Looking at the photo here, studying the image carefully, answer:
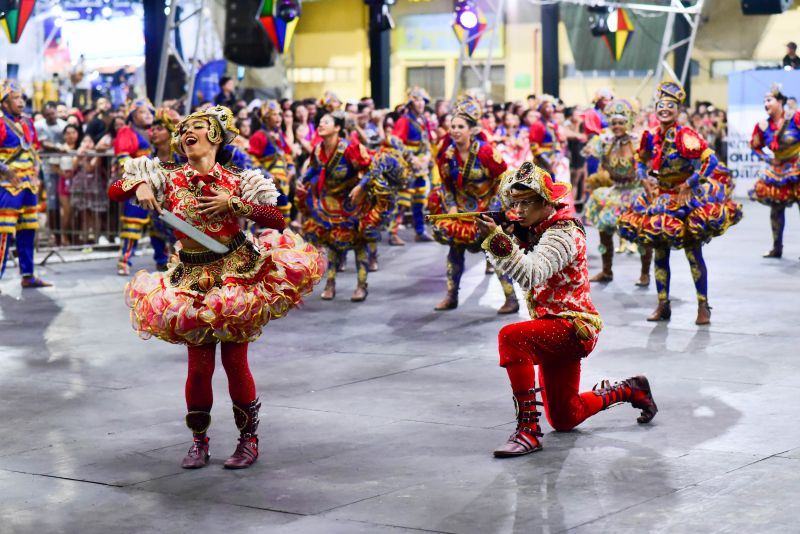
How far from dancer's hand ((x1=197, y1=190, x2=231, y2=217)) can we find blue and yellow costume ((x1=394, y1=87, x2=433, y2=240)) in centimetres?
1185

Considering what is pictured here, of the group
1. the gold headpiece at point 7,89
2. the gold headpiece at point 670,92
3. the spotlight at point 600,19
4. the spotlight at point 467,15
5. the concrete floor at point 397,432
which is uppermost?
the spotlight at point 600,19

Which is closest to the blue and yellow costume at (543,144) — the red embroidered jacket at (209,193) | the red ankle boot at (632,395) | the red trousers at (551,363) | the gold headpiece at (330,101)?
the gold headpiece at (330,101)

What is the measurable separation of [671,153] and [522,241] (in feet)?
12.5

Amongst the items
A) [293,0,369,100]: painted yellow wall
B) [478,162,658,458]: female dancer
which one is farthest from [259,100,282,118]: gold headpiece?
[293,0,369,100]: painted yellow wall

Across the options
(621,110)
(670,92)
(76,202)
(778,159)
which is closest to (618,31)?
(778,159)

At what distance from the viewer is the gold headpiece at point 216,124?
6.48 m

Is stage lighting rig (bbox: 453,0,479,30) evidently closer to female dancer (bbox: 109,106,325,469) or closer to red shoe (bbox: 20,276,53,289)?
red shoe (bbox: 20,276,53,289)

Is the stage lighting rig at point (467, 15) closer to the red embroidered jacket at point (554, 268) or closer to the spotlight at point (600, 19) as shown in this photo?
the spotlight at point (600, 19)

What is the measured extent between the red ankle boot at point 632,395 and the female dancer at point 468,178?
4.26m

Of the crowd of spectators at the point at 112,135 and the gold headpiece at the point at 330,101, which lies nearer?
the gold headpiece at the point at 330,101

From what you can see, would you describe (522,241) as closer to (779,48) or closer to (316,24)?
(779,48)

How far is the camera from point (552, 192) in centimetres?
657

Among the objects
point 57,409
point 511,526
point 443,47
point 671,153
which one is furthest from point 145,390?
point 443,47

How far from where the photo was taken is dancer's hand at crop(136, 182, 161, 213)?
6262 millimetres
